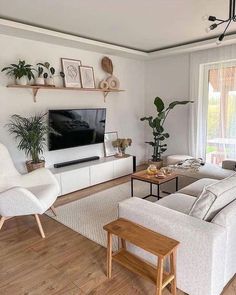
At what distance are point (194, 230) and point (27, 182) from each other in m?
2.18

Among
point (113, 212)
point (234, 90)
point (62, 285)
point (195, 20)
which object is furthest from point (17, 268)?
point (234, 90)

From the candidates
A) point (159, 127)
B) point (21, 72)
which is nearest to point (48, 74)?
point (21, 72)

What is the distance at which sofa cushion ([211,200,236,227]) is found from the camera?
5.57 ft

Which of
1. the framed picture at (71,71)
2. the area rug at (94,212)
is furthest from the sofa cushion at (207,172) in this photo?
the framed picture at (71,71)

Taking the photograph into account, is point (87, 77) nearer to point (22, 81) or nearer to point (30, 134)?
point (22, 81)

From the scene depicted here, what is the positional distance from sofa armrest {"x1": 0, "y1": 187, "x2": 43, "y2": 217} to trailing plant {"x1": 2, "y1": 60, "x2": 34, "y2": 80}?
1805 mm

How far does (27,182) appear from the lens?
10.0 feet

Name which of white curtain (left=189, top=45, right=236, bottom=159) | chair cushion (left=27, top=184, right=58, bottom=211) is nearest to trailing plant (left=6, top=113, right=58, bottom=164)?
chair cushion (left=27, top=184, right=58, bottom=211)

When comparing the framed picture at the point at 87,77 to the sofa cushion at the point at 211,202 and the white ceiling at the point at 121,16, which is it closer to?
the white ceiling at the point at 121,16

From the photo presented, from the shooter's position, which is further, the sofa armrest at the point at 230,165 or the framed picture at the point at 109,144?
the framed picture at the point at 109,144

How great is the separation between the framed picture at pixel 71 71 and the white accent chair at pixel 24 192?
5.74 feet

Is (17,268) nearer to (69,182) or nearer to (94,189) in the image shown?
(69,182)

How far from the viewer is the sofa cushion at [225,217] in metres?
1.70

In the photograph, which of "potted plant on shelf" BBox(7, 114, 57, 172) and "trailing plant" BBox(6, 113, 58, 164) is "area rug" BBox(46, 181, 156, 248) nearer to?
"potted plant on shelf" BBox(7, 114, 57, 172)
